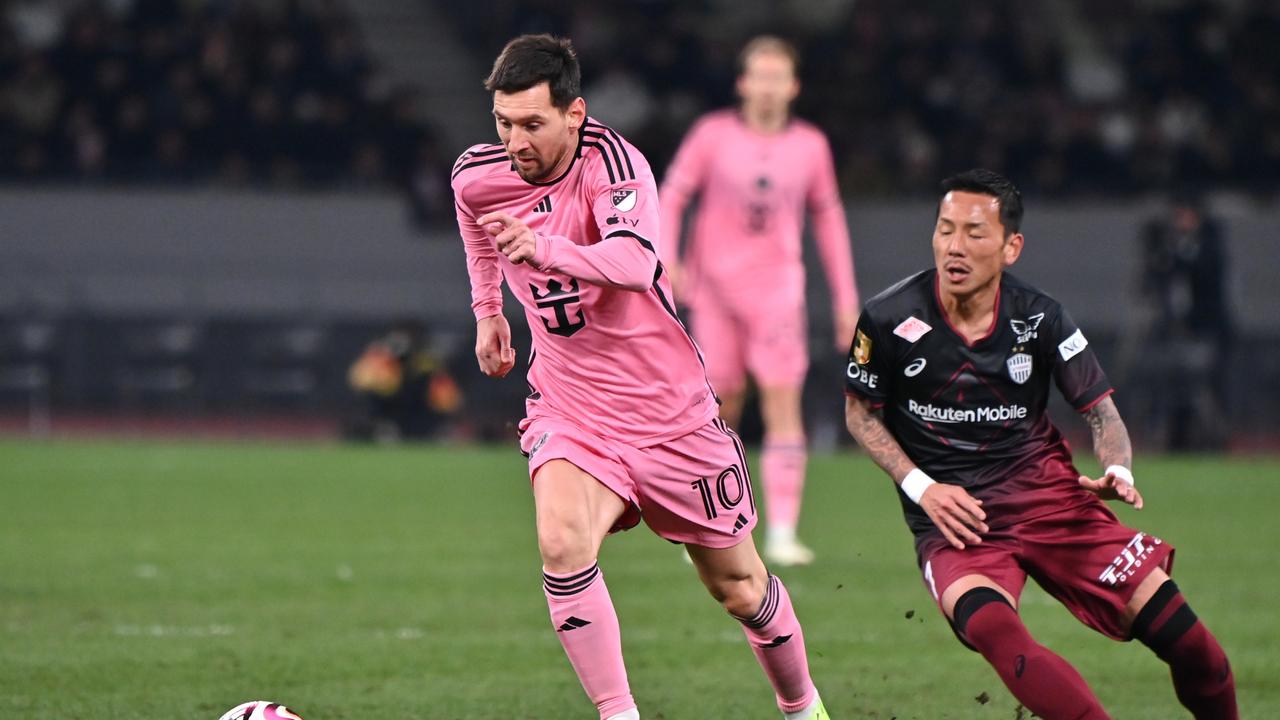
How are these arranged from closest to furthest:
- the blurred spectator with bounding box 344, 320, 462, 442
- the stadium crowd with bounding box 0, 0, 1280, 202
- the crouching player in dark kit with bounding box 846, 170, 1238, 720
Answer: the crouching player in dark kit with bounding box 846, 170, 1238, 720, the blurred spectator with bounding box 344, 320, 462, 442, the stadium crowd with bounding box 0, 0, 1280, 202

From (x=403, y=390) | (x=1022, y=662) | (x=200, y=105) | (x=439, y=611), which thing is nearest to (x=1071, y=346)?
(x=1022, y=662)

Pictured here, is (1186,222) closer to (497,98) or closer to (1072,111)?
(1072,111)

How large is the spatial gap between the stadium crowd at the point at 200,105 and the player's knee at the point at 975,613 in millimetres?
17397

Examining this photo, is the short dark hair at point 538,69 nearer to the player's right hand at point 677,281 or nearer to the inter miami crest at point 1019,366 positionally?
the inter miami crest at point 1019,366

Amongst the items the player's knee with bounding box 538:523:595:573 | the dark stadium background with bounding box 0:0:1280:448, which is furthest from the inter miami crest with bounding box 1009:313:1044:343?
the dark stadium background with bounding box 0:0:1280:448

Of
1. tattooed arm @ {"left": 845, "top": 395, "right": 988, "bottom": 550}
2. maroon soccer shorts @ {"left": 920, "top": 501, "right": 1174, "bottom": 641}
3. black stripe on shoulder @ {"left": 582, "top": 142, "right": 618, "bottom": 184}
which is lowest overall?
maroon soccer shorts @ {"left": 920, "top": 501, "right": 1174, "bottom": 641}

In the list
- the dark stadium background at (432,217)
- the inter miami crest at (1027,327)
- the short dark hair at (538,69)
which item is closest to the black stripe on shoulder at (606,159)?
the short dark hair at (538,69)

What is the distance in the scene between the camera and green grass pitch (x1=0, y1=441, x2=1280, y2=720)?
611 centimetres

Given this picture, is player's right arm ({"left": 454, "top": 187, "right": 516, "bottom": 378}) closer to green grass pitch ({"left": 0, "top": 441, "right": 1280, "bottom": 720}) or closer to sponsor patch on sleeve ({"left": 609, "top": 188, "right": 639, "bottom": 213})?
sponsor patch on sleeve ({"left": 609, "top": 188, "right": 639, "bottom": 213})

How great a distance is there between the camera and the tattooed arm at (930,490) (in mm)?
4863

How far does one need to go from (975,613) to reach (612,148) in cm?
164

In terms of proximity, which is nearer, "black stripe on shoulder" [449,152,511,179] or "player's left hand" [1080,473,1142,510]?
"player's left hand" [1080,473,1142,510]

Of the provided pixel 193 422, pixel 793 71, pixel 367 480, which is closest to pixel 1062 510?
pixel 793 71

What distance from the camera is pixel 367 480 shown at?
14.6 m
